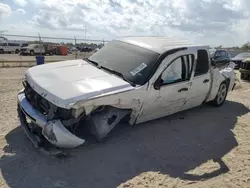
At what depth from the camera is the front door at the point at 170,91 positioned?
483cm

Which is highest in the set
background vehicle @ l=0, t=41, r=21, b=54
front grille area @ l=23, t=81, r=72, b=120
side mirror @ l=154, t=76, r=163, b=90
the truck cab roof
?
the truck cab roof

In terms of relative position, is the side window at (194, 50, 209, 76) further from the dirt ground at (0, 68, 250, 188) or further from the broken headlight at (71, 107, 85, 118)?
the broken headlight at (71, 107, 85, 118)

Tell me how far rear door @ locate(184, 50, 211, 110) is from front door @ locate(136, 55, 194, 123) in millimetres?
216

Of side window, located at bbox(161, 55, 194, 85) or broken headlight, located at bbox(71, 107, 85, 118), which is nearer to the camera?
broken headlight, located at bbox(71, 107, 85, 118)

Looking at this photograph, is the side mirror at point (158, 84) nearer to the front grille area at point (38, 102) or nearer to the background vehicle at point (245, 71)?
the front grille area at point (38, 102)

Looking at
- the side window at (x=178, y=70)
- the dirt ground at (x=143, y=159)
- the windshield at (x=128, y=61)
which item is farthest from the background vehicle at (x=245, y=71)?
the windshield at (x=128, y=61)

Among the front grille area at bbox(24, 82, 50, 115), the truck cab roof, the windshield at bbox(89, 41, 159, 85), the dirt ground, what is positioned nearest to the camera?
the dirt ground

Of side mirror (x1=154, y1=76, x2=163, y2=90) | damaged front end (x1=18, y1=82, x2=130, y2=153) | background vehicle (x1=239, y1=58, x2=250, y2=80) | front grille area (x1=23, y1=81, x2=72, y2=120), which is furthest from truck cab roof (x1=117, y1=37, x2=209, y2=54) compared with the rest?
background vehicle (x1=239, y1=58, x2=250, y2=80)

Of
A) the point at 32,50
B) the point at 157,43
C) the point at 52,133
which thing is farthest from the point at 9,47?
the point at 52,133

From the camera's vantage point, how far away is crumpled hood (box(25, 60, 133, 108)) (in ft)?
12.3

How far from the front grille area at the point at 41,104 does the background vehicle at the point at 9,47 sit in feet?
103

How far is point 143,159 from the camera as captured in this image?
160 inches

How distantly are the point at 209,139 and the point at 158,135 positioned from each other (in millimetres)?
987

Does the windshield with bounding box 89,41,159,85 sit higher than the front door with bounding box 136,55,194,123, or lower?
higher
